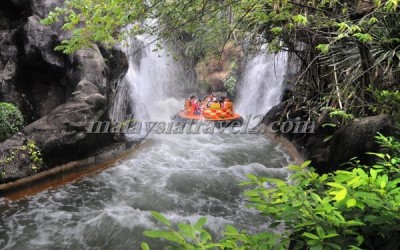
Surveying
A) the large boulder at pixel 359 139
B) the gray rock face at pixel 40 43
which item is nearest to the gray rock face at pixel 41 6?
the gray rock face at pixel 40 43

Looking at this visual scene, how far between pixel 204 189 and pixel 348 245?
192 inches

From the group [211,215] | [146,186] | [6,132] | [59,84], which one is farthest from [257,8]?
[59,84]

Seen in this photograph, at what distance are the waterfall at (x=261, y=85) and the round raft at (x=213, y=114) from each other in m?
2.96

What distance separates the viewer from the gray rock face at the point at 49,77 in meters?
6.76

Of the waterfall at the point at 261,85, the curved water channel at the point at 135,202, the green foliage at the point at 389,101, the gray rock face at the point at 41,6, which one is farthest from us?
the waterfall at the point at 261,85

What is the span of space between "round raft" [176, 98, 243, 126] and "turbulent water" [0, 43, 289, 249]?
170 centimetres

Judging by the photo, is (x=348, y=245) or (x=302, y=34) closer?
(x=348, y=245)

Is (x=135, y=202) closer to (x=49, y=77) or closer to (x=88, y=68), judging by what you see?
(x=88, y=68)

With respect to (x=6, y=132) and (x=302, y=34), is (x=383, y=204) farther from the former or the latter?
(x=6, y=132)

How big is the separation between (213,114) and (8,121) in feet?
21.4

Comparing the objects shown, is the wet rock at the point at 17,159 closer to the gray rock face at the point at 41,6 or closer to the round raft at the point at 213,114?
the gray rock face at the point at 41,6

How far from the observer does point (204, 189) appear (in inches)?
242

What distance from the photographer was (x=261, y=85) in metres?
15.6

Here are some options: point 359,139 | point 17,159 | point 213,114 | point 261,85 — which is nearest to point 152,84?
point 261,85
